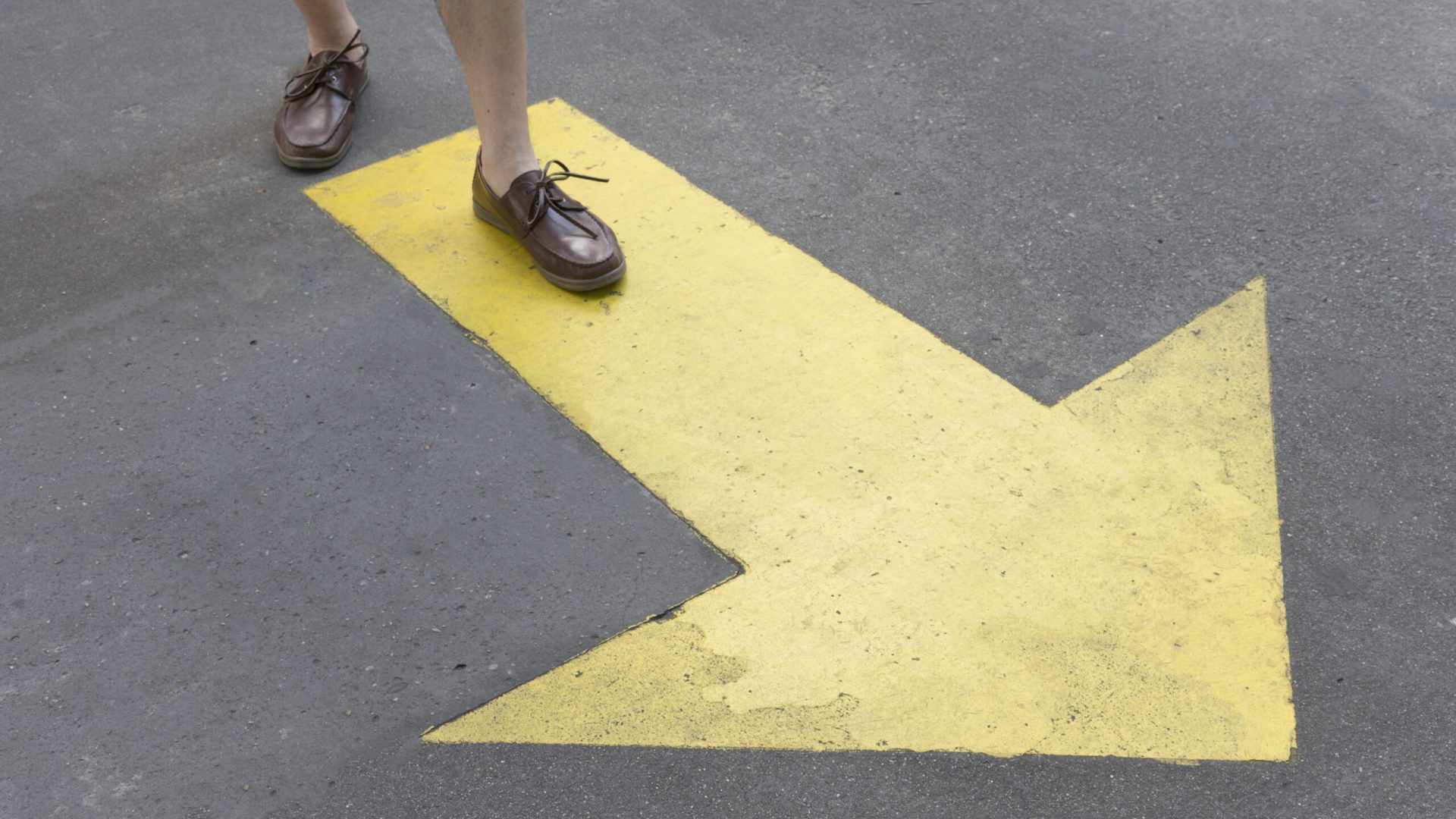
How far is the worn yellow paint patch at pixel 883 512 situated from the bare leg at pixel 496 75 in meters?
0.22

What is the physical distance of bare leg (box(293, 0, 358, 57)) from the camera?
3611 mm

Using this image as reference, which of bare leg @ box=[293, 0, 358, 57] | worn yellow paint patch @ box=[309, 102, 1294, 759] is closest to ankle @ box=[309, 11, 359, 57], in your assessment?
bare leg @ box=[293, 0, 358, 57]

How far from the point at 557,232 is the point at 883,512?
3.73ft

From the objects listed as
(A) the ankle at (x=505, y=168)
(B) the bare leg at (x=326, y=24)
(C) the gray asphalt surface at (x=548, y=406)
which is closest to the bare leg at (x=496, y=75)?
(A) the ankle at (x=505, y=168)

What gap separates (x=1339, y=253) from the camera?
3064 millimetres

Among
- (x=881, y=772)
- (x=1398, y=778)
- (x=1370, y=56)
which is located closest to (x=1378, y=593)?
(x=1398, y=778)

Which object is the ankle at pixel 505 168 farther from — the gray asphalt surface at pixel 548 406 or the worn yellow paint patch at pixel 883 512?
the gray asphalt surface at pixel 548 406

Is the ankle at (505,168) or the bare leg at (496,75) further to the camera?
the ankle at (505,168)

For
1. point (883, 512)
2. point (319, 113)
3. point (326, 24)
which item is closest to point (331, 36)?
point (326, 24)

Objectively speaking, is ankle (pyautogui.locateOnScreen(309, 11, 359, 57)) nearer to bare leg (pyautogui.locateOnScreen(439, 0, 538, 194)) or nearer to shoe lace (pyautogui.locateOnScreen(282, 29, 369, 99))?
shoe lace (pyautogui.locateOnScreen(282, 29, 369, 99))

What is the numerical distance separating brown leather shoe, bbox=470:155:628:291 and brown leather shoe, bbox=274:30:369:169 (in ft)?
1.98

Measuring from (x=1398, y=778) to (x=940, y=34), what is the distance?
2.88m

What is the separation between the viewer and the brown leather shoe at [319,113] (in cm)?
342

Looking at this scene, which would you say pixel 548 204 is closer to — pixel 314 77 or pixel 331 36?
pixel 314 77
